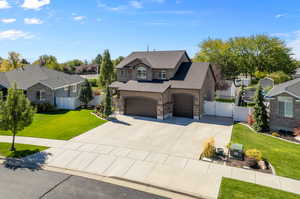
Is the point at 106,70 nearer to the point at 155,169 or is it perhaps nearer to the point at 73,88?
the point at 73,88

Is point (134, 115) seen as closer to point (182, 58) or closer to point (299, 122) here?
point (182, 58)

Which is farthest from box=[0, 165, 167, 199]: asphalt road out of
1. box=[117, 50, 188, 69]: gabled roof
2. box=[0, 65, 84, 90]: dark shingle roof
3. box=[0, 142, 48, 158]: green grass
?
box=[0, 65, 84, 90]: dark shingle roof

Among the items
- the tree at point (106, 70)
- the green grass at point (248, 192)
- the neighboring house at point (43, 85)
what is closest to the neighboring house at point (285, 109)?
the green grass at point (248, 192)

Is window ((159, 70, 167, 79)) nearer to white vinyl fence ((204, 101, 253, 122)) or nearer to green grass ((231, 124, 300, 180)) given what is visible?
white vinyl fence ((204, 101, 253, 122))

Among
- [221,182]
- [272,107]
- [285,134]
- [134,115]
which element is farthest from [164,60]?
[221,182]

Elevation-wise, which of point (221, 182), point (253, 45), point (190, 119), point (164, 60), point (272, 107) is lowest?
point (221, 182)
